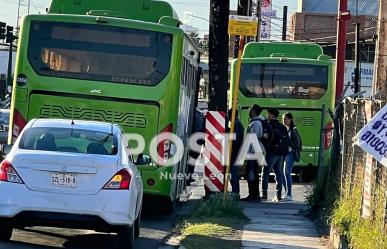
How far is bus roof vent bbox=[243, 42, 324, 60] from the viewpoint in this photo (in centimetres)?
2531

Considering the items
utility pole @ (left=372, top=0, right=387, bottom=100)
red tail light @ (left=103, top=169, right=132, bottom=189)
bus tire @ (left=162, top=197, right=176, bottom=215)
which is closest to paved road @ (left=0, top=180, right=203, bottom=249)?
bus tire @ (left=162, top=197, right=176, bottom=215)

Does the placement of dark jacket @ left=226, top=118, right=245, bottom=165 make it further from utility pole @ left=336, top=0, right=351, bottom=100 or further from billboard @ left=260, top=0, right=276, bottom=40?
billboard @ left=260, top=0, right=276, bottom=40

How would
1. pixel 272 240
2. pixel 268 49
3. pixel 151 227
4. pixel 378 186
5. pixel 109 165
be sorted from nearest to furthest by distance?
1. pixel 378 186
2. pixel 109 165
3. pixel 272 240
4. pixel 151 227
5. pixel 268 49

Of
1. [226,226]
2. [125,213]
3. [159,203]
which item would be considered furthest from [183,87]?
[125,213]

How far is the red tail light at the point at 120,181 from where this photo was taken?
1087 cm

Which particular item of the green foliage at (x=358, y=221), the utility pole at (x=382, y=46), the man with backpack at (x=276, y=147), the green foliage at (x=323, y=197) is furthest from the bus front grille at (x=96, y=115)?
the utility pole at (x=382, y=46)

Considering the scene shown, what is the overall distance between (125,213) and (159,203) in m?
4.69

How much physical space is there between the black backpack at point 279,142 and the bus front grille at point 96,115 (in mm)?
4840

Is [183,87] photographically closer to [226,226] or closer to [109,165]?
[226,226]

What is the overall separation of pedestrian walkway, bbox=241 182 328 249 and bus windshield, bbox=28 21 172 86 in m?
3.01

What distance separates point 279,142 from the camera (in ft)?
62.1

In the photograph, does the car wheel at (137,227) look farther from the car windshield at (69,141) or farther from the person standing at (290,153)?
the person standing at (290,153)

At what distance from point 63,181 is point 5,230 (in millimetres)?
1210

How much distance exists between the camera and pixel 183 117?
16.8 m
